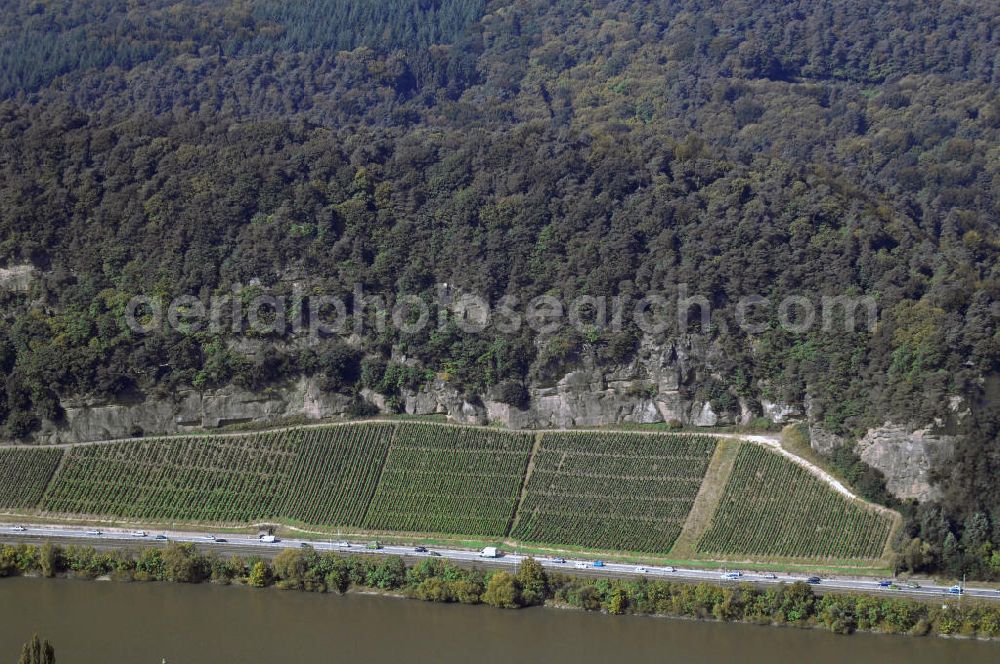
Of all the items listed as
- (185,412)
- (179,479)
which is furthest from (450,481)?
(185,412)

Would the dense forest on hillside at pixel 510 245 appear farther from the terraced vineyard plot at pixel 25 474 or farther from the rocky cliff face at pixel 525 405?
the terraced vineyard plot at pixel 25 474

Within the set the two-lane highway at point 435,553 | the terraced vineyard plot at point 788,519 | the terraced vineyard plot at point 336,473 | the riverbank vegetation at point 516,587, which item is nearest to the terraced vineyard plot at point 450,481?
the terraced vineyard plot at point 336,473

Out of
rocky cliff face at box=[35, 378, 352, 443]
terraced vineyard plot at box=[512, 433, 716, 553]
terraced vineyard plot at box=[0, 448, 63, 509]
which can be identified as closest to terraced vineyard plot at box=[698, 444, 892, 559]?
terraced vineyard plot at box=[512, 433, 716, 553]

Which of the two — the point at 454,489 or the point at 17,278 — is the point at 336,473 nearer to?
the point at 454,489

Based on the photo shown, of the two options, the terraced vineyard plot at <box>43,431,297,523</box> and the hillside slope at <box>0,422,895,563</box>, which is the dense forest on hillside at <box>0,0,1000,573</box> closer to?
the hillside slope at <box>0,422,895,563</box>

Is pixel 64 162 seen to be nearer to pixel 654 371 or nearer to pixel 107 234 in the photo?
pixel 107 234

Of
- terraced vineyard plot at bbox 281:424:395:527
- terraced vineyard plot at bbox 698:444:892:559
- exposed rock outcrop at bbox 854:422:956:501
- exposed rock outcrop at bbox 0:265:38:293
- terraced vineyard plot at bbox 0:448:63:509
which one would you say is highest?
exposed rock outcrop at bbox 0:265:38:293

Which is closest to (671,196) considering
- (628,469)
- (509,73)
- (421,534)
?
(628,469)
